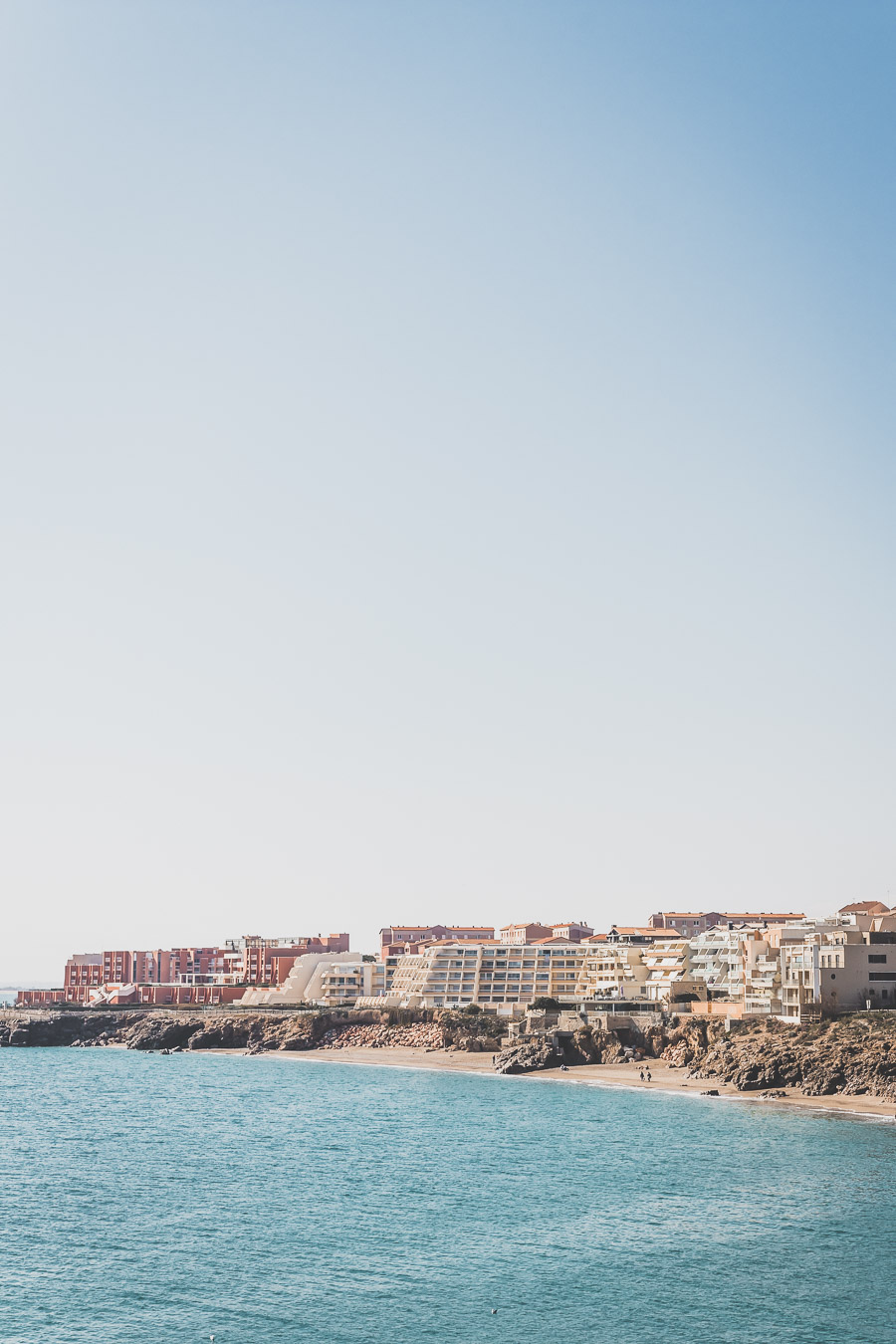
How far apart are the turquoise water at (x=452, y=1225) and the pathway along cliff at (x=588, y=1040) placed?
964cm

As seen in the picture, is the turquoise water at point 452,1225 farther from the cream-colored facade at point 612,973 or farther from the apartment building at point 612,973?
the apartment building at point 612,973

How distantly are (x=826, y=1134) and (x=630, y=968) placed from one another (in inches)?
3020

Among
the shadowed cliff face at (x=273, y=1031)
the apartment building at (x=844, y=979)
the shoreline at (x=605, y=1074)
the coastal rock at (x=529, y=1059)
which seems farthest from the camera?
the shadowed cliff face at (x=273, y=1031)

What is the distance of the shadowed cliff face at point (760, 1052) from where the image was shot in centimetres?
9819

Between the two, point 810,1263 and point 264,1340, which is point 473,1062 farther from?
point 264,1340

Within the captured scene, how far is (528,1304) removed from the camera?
4697cm

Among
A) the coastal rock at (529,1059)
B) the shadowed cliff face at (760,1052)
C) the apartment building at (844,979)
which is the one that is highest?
the apartment building at (844,979)

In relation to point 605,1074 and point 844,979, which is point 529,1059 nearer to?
point 605,1074

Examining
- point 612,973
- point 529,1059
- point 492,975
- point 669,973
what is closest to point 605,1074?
point 529,1059

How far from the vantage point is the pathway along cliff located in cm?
10056

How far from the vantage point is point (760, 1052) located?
108 metres

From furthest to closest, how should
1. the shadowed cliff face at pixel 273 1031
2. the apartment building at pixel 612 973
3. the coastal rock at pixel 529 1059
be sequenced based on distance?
the shadowed cliff face at pixel 273 1031
the apartment building at pixel 612 973
the coastal rock at pixel 529 1059

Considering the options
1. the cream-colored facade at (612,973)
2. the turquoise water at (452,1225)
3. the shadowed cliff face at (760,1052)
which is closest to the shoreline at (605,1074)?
the shadowed cliff face at (760,1052)

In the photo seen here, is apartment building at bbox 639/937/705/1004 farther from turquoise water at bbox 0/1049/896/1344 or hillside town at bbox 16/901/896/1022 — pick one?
turquoise water at bbox 0/1049/896/1344
